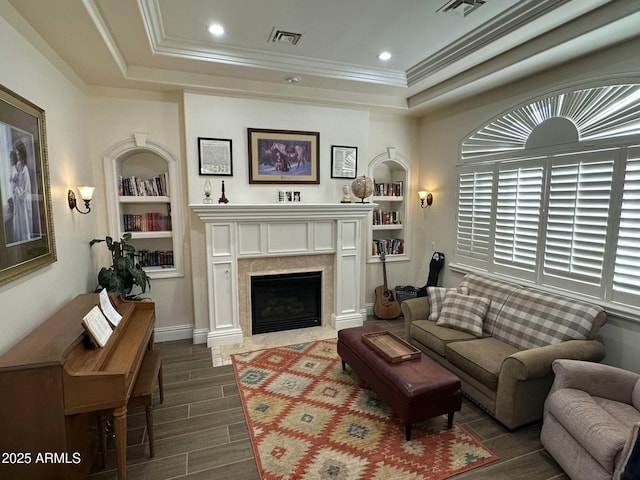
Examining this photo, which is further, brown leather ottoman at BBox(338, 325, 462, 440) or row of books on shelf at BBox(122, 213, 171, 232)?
row of books on shelf at BBox(122, 213, 171, 232)

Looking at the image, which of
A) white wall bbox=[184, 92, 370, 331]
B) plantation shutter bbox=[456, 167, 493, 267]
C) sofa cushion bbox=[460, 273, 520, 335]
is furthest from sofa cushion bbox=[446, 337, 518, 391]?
white wall bbox=[184, 92, 370, 331]

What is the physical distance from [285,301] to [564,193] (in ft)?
11.0

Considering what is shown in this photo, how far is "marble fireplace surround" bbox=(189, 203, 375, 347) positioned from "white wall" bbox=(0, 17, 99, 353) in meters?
1.13

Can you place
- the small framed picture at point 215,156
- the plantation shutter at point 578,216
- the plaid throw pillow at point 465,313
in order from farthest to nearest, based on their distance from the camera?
the small framed picture at point 215,156
the plaid throw pillow at point 465,313
the plantation shutter at point 578,216

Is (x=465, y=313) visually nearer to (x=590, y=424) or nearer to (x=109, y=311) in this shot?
(x=590, y=424)

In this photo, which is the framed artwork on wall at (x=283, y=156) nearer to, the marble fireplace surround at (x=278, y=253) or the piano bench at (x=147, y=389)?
the marble fireplace surround at (x=278, y=253)

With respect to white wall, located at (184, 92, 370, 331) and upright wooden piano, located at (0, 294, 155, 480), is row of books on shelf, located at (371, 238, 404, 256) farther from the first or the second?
upright wooden piano, located at (0, 294, 155, 480)

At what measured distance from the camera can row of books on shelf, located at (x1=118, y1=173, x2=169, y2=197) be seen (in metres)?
3.91

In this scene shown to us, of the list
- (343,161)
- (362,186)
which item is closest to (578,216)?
A: (362,186)

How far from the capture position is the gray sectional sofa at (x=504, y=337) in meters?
2.49

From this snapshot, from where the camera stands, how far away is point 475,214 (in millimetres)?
4113

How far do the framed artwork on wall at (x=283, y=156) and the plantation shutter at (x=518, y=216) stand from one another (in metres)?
2.25

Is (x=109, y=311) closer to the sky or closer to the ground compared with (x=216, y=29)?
closer to the ground

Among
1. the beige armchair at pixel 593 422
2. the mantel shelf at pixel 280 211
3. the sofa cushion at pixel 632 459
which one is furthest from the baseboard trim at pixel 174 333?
the sofa cushion at pixel 632 459
